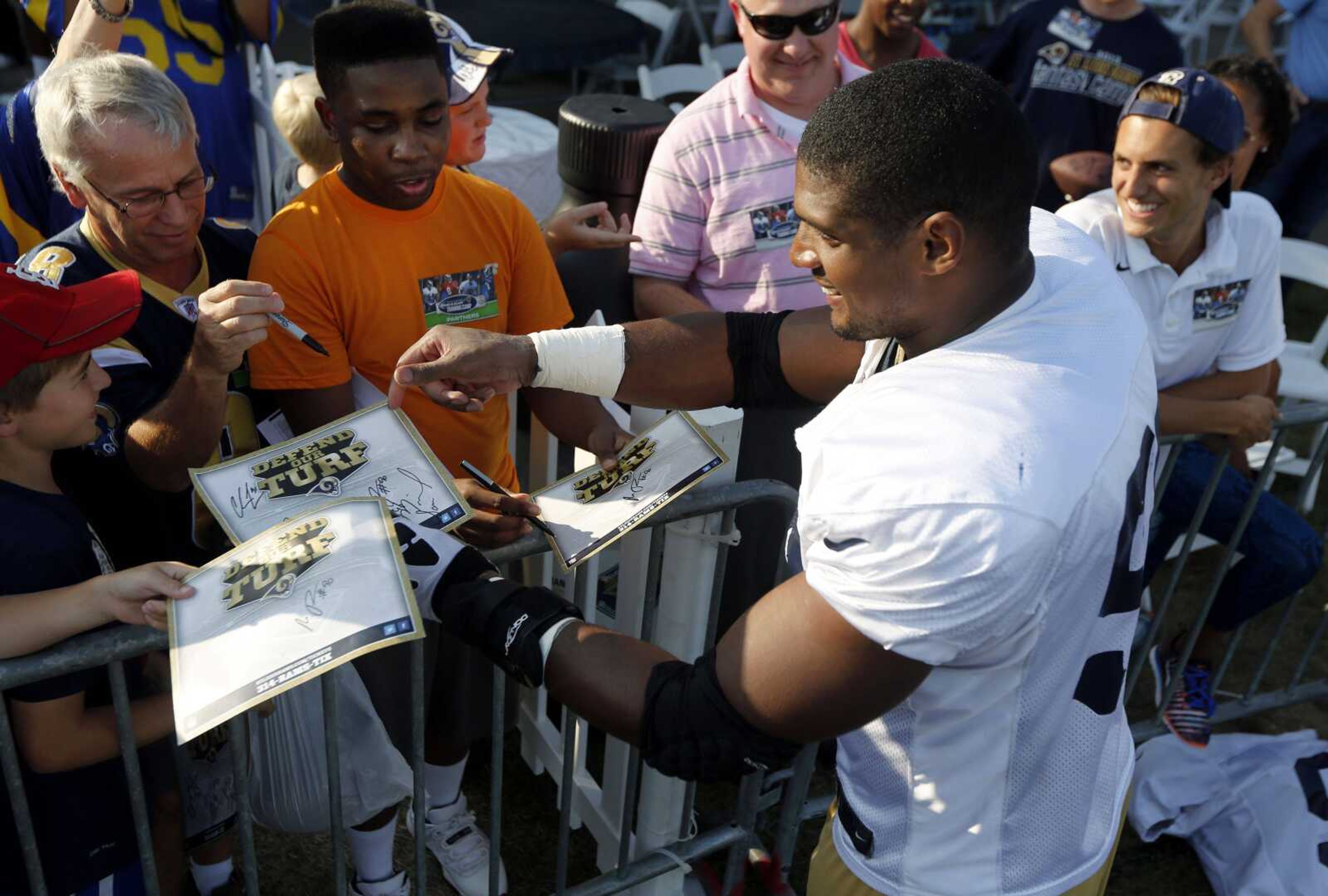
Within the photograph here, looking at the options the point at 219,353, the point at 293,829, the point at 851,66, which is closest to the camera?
the point at 219,353

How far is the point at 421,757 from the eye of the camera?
2098 millimetres

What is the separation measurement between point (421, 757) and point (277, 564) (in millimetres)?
547

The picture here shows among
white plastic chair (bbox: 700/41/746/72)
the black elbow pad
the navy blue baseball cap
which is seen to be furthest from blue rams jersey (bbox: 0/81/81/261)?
white plastic chair (bbox: 700/41/746/72)

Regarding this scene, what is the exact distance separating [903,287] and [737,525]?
1665 mm

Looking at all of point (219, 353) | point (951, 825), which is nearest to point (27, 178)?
point (219, 353)

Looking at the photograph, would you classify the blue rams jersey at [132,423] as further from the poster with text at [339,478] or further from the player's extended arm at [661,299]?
the player's extended arm at [661,299]

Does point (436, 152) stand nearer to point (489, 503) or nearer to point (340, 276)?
point (340, 276)

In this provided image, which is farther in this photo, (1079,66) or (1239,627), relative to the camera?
(1079,66)

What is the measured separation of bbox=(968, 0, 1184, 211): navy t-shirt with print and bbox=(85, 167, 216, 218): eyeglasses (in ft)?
12.3

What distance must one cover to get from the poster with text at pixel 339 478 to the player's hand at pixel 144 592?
128mm

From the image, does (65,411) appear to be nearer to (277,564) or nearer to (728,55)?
(277,564)

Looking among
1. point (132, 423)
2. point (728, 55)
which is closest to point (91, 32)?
point (132, 423)

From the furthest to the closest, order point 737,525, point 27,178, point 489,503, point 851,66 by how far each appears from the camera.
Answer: point 851,66, point 737,525, point 27,178, point 489,503

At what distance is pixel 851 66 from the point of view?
12.2 feet
